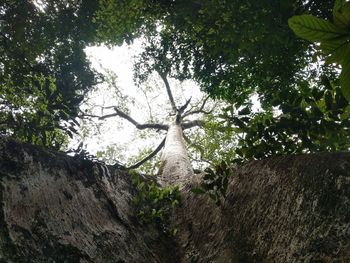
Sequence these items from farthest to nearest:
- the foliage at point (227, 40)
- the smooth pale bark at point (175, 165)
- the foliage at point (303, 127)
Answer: the smooth pale bark at point (175, 165) → the foliage at point (227, 40) → the foliage at point (303, 127)

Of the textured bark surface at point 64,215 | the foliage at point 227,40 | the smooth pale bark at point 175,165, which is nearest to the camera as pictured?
the textured bark surface at point 64,215

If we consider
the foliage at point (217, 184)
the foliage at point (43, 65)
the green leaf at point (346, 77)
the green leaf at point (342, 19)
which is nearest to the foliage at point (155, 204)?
the foliage at point (217, 184)

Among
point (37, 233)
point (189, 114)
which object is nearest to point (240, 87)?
point (37, 233)

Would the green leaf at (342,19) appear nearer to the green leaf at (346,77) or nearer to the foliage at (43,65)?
the green leaf at (346,77)

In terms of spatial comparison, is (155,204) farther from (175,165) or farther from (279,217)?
(175,165)

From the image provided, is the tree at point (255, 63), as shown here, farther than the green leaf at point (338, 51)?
Yes

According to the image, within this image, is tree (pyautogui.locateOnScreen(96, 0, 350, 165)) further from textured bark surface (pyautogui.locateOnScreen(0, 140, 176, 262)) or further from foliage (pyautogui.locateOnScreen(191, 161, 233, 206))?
textured bark surface (pyautogui.locateOnScreen(0, 140, 176, 262))

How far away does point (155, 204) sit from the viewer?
4.10 metres

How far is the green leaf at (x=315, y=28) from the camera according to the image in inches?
44.5

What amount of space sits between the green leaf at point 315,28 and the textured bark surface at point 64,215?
2.18 meters

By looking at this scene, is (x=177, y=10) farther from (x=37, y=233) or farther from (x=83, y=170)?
(x=37, y=233)

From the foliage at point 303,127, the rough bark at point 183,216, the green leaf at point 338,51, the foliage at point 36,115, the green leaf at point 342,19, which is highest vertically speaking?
the foliage at point 36,115

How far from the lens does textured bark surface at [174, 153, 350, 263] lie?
87.8 inches

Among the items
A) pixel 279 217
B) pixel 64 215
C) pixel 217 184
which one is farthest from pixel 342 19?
pixel 64 215
